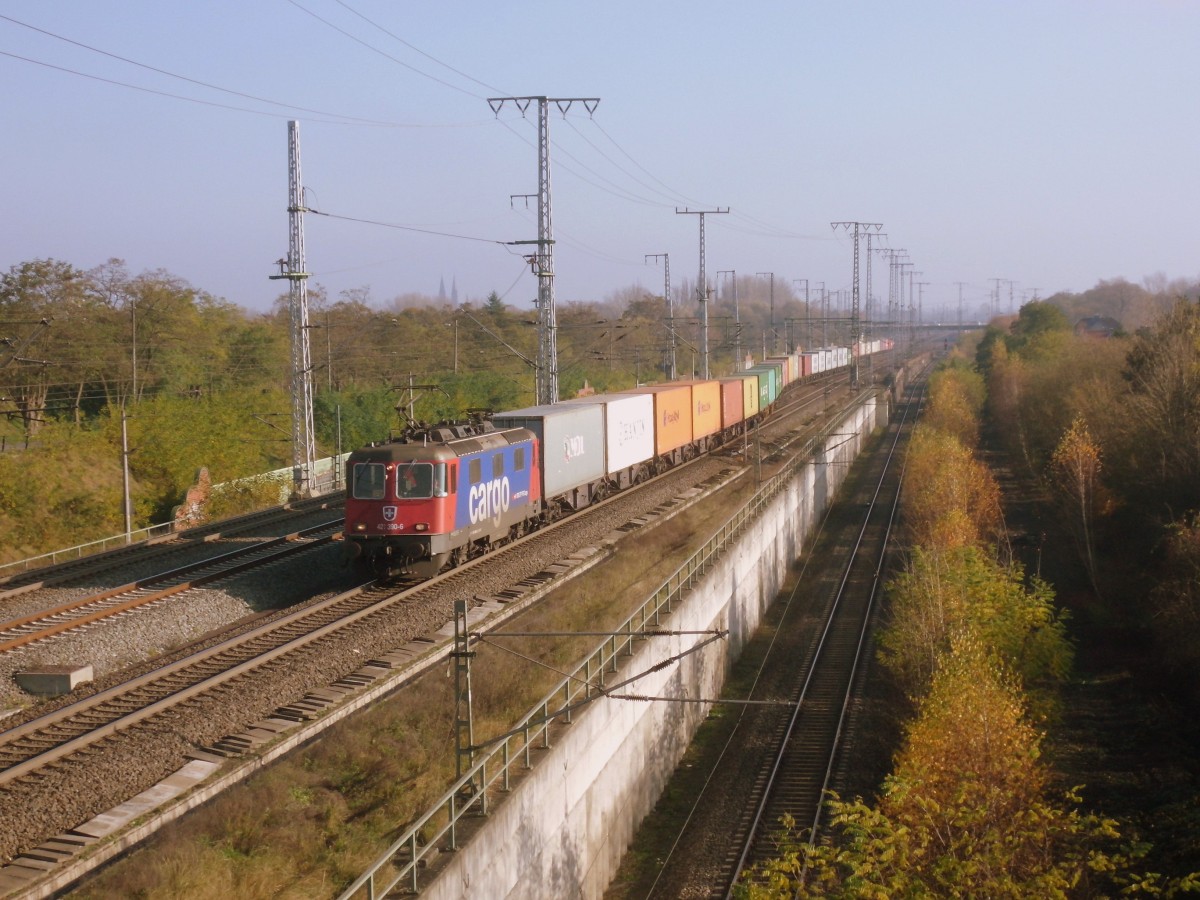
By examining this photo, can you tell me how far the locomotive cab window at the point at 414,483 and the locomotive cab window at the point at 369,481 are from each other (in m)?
0.32

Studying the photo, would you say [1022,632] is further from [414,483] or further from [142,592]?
[142,592]

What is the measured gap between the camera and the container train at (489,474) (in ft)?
64.0

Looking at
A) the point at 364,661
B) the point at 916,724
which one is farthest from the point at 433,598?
the point at 916,724

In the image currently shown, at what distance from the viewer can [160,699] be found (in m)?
13.5

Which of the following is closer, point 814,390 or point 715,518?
point 715,518

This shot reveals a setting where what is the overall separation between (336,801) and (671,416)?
2610cm

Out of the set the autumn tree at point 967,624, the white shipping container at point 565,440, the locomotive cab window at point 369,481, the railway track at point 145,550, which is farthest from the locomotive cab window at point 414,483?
the autumn tree at point 967,624

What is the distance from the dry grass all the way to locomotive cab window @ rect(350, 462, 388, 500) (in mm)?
3798

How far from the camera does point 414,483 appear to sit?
64.0ft

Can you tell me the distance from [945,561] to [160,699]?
61.3ft

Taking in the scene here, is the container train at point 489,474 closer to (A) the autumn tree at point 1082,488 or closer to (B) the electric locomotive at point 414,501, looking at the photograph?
(B) the electric locomotive at point 414,501

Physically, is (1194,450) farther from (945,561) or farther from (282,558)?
(282,558)

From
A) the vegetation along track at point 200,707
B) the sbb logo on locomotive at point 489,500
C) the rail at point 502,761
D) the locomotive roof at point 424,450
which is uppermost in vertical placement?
the locomotive roof at point 424,450

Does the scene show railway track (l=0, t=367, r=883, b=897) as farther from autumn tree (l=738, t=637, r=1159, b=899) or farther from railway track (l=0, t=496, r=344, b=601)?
autumn tree (l=738, t=637, r=1159, b=899)
